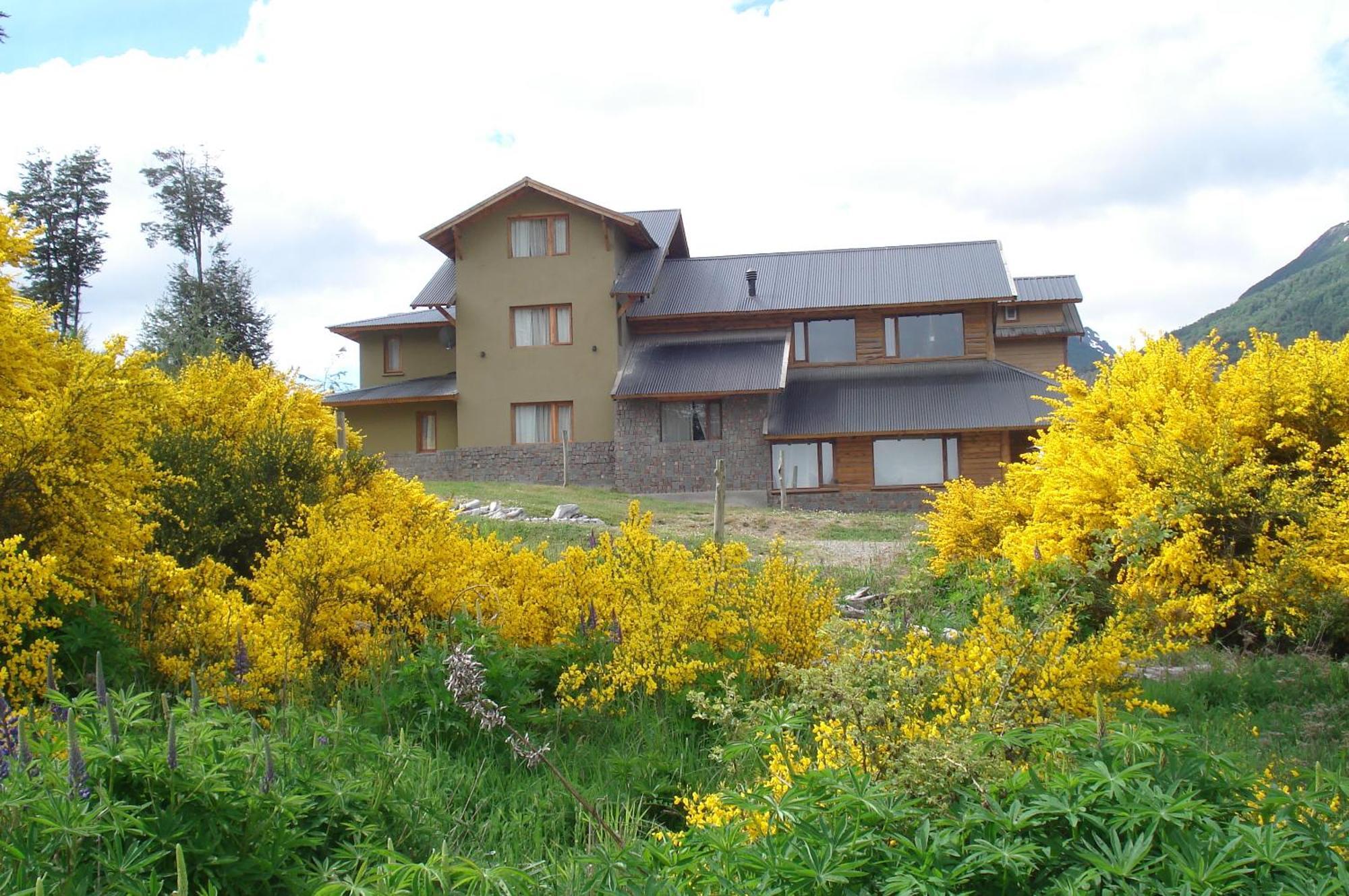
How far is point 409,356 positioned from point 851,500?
1425cm

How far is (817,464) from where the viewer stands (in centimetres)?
2884

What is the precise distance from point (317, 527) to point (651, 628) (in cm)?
210

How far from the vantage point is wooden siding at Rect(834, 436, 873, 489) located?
1118 inches

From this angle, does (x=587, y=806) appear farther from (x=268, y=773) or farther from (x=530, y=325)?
(x=530, y=325)

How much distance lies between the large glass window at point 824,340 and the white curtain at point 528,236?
736 centimetres

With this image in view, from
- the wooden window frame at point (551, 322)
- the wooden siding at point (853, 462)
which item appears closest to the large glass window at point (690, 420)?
the wooden siding at point (853, 462)

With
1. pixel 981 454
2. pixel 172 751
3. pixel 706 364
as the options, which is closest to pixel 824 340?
pixel 706 364

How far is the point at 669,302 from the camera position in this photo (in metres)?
31.1

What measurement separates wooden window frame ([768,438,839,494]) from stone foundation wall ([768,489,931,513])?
14 centimetres

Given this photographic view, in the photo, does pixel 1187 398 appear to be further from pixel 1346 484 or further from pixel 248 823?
pixel 248 823

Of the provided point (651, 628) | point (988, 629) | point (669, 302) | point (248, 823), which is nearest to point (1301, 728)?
point (988, 629)

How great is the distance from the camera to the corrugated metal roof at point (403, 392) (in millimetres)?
30938

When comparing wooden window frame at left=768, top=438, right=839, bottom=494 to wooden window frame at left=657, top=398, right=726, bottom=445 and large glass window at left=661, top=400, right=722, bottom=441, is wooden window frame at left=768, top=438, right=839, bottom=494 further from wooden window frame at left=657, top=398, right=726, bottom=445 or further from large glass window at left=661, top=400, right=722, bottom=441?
large glass window at left=661, top=400, right=722, bottom=441

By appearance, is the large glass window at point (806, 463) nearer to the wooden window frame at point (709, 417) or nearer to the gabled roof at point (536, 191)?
the wooden window frame at point (709, 417)
